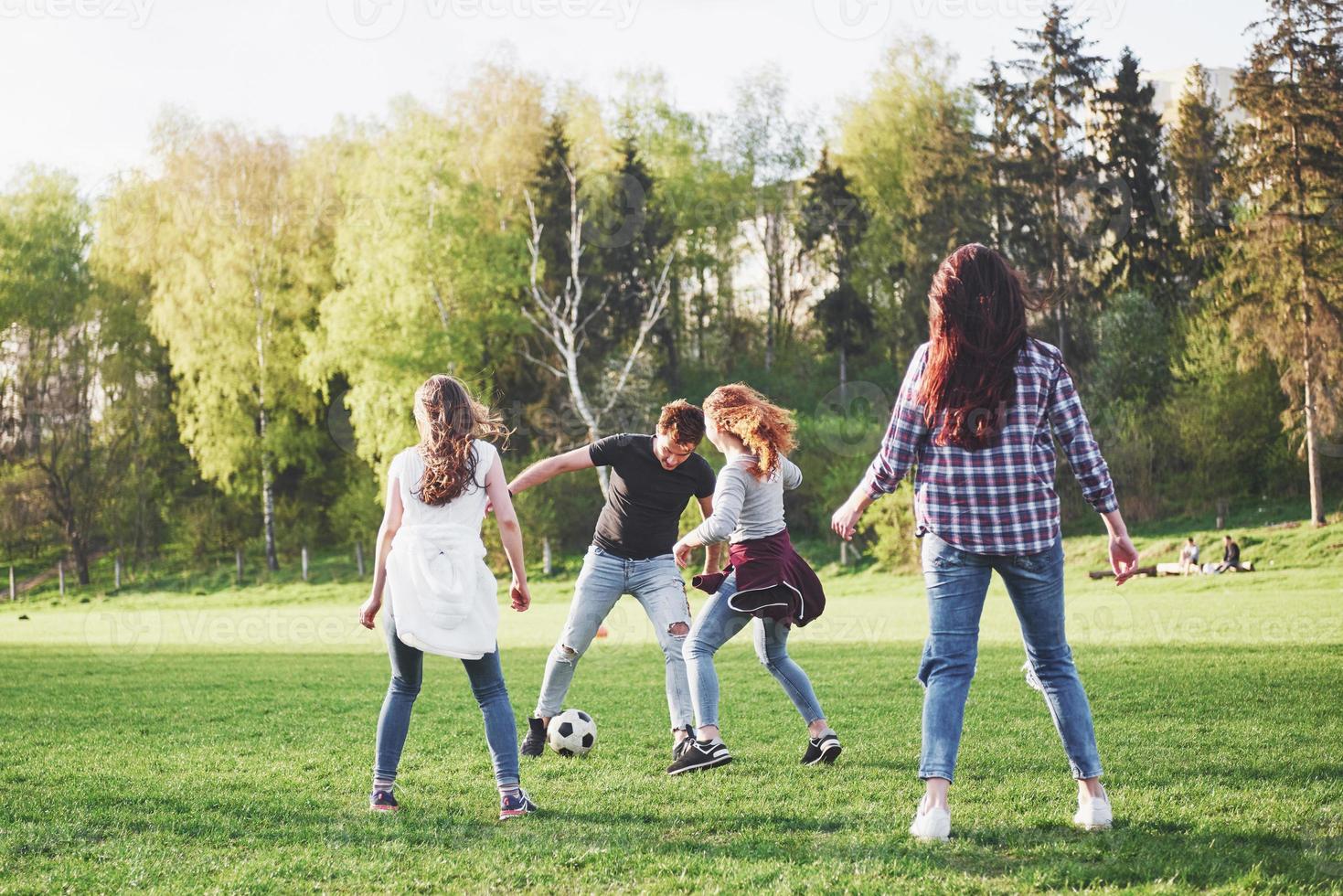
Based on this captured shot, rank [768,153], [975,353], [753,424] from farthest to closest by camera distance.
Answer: [768,153]
[753,424]
[975,353]

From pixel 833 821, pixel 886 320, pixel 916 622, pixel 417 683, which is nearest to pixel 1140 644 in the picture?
pixel 916 622

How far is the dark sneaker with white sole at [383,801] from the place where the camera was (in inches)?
214

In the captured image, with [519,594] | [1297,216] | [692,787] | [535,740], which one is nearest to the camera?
[519,594]

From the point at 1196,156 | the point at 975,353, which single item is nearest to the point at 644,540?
the point at 975,353

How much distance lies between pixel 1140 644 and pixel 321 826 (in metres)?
10.2

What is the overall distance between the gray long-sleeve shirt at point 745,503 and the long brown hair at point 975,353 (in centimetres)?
165

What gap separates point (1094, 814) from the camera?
4.67 metres

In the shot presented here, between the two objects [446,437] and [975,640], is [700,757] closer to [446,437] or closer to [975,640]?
[975,640]

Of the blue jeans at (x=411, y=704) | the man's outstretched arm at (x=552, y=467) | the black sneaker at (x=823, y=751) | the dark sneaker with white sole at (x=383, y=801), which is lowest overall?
the black sneaker at (x=823, y=751)

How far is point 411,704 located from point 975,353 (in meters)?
3.10

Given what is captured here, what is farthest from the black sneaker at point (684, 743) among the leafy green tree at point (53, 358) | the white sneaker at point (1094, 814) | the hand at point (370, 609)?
the leafy green tree at point (53, 358)

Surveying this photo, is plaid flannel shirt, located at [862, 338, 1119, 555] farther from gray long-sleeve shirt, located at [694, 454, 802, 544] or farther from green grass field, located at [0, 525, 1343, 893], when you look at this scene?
gray long-sleeve shirt, located at [694, 454, 802, 544]

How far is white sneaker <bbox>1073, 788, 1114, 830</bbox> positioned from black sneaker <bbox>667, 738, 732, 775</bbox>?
6.95 feet

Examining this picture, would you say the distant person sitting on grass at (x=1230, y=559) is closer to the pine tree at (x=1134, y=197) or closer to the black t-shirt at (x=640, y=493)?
the pine tree at (x=1134, y=197)
